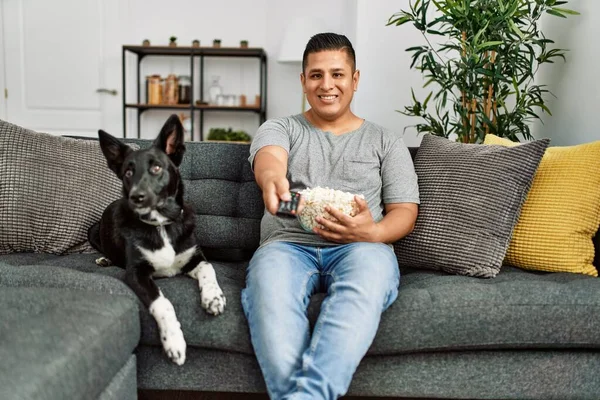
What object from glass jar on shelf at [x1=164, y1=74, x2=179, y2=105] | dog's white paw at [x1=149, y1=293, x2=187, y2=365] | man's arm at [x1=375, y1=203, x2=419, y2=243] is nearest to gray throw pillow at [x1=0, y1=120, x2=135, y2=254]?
dog's white paw at [x1=149, y1=293, x2=187, y2=365]

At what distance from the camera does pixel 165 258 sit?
1575mm

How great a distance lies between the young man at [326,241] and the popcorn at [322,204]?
0.02 m

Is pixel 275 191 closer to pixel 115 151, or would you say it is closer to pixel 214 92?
pixel 115 151

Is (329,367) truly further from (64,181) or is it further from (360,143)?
(64,181)

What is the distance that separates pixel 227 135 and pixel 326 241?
372 centimetres

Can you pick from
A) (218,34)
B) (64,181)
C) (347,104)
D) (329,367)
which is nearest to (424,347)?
(329,367)

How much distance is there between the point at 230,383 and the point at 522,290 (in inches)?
34.4

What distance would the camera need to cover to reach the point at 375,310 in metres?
1.35

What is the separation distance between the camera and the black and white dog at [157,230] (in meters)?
1.41

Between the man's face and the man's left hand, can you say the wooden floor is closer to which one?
the man's left hand

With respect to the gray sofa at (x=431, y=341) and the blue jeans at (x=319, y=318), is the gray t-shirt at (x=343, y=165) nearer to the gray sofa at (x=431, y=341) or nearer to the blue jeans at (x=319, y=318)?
the blue jeans at (x=319, y=318)

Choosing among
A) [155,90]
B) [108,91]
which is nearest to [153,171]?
[155,90]

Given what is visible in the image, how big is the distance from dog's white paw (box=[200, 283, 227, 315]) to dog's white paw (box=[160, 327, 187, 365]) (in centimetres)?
10

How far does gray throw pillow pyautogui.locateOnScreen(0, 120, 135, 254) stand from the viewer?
73.2 inches
